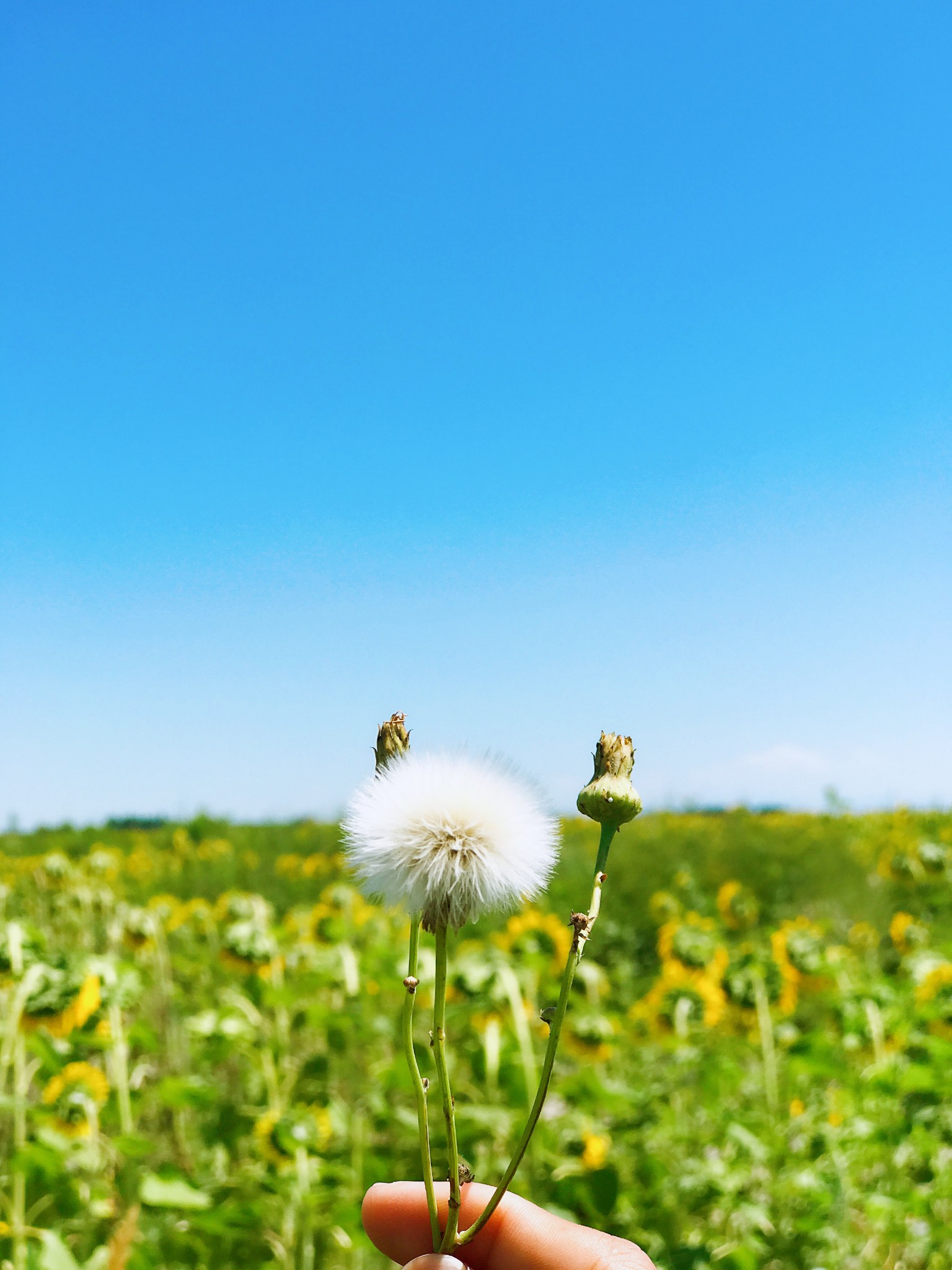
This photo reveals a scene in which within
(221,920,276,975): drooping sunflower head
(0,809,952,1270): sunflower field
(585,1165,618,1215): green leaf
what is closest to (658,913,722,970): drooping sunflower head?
(0,809,952,1270): sunflower field

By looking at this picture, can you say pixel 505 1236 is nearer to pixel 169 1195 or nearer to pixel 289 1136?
pixel 169 1195

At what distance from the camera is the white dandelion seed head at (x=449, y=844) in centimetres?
69

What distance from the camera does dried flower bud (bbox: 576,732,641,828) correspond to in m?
0.66

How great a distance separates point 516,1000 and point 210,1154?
1358 mm

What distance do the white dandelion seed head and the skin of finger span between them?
0.46 metres

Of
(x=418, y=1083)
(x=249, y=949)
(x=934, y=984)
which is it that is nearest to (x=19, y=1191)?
(x=249, y=949)

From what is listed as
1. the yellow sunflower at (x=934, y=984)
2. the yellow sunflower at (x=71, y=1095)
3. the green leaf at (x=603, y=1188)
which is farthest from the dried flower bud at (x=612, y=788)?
the yellow sunflower at (x=934, y=984)

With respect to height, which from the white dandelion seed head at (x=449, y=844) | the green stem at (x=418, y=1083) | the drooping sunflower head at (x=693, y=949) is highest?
the white dandelion seed head at (x=449, y=844)

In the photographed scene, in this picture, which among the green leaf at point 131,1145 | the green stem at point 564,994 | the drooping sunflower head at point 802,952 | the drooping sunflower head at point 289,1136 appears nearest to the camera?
the green stem at point 564,994

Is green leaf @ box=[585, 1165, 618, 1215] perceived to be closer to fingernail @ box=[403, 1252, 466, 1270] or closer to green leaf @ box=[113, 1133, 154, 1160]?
green leaf @ box=[113, 1133, 154, 1160]

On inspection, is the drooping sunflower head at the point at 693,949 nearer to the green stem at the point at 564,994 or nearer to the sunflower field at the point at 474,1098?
the sunflower field at the point at 474,1098

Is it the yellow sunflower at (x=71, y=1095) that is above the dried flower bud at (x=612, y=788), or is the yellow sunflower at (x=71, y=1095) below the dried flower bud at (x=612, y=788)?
below

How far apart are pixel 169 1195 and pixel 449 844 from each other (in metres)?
1.61

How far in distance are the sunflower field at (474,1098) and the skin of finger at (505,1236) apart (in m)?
0.48
